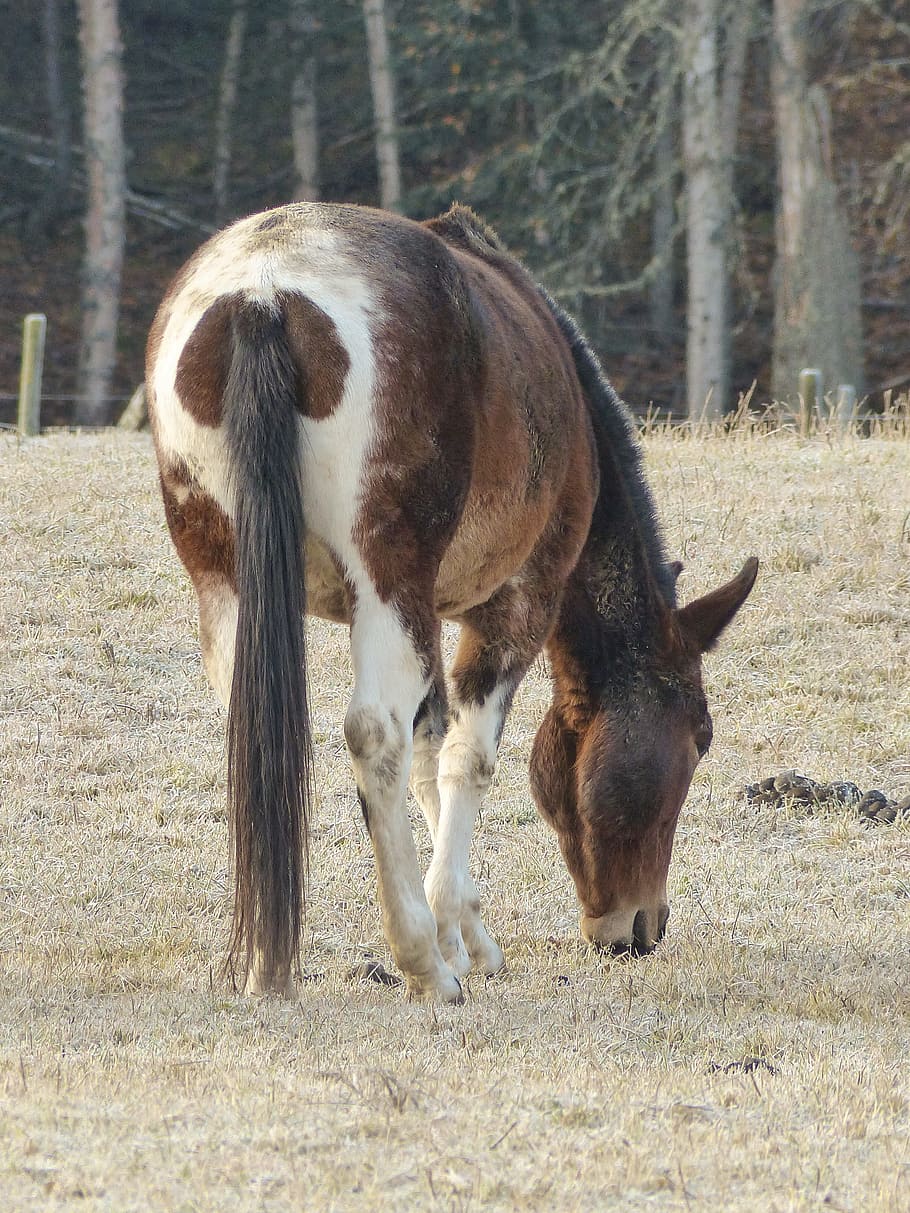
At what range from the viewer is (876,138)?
23797mm

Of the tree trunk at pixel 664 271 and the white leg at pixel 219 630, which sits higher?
the tree trunk at pixel 664 271

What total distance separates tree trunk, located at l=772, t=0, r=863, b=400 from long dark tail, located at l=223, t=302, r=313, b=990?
14.9m

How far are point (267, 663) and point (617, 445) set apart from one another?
191 centimetres

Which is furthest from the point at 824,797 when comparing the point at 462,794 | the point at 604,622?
the point at 462,794

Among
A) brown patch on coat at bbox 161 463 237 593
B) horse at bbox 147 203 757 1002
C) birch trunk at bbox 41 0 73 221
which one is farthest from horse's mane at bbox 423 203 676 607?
birch trunk at bbox 41 0 73 221

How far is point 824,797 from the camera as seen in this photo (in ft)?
21.5

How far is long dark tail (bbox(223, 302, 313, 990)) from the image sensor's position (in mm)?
3627

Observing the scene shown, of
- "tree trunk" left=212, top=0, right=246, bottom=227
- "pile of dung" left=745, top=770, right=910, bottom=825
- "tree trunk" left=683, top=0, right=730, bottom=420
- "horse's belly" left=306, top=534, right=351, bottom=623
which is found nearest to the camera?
"horse's belly" left=306, top=534, right=351, bottom=623

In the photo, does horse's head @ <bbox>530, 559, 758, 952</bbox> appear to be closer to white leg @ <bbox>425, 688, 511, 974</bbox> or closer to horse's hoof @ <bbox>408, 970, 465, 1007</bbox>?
white leg @ <bbox>425, 688, 511, 974</bbox>

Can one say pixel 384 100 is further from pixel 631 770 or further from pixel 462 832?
pixel 462 832

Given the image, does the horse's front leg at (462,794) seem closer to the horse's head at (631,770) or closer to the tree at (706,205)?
the horse's head at (631,770)

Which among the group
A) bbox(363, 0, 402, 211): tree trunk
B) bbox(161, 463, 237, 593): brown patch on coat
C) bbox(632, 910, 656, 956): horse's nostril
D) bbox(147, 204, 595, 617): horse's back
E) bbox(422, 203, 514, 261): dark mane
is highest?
bbox(363, 0, 402, 211): tree trunk

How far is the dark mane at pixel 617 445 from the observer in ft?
16.9

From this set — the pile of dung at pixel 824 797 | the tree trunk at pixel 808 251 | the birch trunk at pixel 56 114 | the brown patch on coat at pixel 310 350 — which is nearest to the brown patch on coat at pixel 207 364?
the brown patch on coat at pixel 310 350
